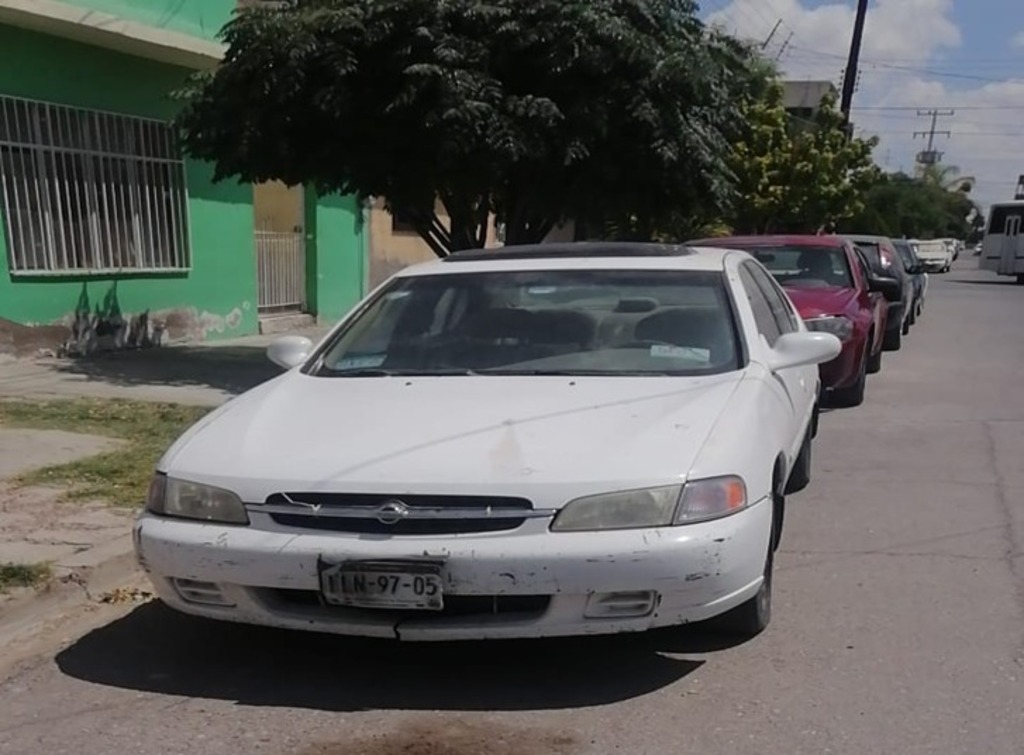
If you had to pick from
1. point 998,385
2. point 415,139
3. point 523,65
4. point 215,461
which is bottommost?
point 998,385

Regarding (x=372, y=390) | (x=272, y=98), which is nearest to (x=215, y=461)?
(x=372, y=390)

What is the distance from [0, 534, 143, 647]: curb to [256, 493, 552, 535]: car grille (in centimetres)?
173

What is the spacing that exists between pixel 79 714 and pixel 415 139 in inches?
298

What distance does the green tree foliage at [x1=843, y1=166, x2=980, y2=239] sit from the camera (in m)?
54.6

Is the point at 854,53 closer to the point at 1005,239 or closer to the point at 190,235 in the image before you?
the point at 1005,239

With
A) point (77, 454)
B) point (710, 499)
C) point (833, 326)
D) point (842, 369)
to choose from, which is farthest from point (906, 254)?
point (710, 499)

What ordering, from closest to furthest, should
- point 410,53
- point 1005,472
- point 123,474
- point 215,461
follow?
1. point 215,461
2. point 123,474
3. point 1005,472
4. point 410,53

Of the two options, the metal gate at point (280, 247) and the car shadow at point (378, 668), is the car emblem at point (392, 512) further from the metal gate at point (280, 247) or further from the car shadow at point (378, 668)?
the metal gate at point (280, 247)

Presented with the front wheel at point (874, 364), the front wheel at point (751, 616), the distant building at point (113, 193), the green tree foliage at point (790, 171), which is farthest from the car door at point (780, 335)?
the green tree foliage at point (790, 171)

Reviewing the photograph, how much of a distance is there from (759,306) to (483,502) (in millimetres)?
2577

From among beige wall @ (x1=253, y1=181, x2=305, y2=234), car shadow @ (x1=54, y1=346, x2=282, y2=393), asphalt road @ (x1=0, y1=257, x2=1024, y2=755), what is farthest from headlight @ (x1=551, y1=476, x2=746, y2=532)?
beige wall @ (x1=253, y1=181, x2=305, y2=234)

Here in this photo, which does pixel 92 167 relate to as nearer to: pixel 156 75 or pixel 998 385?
pixel 156 75

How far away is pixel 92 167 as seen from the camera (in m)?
12.6

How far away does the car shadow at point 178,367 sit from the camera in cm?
1106
